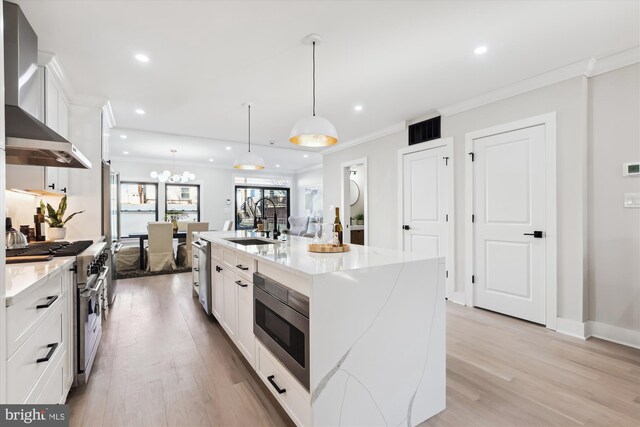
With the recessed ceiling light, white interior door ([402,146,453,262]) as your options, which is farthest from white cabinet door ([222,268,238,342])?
the recessed ceiling light

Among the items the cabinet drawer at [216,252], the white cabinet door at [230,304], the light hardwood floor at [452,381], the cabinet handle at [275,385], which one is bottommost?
the light hardwood floor at [452,381]

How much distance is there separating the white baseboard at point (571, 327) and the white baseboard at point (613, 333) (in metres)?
0.08

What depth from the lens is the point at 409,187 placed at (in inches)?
174

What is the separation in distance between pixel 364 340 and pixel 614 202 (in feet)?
9.08

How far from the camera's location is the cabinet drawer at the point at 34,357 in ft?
3.70

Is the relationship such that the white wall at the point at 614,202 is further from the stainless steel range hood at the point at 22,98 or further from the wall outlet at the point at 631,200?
the stainless steel range hood at the point at 22,98

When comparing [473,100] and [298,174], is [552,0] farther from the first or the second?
[298,174]

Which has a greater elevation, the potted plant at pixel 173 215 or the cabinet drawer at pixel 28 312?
the potted plant at pixel 173 215

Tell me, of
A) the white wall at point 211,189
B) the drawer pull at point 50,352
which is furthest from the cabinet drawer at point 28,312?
the white wall at point 211,189

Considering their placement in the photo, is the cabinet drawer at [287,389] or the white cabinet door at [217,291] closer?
the cabinet drawer at [287,389]

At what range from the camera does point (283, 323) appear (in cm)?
160

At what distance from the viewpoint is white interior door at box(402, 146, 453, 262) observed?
13.0ft

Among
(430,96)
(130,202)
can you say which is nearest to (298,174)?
(130,202)

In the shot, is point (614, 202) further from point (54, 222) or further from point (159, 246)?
point (159, 246)
